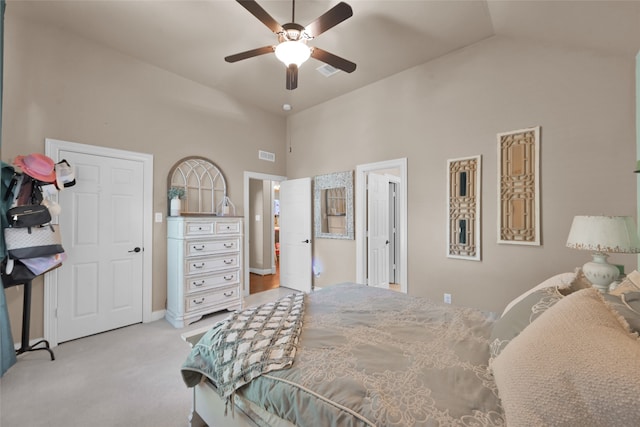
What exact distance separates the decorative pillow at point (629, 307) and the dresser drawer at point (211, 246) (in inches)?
138

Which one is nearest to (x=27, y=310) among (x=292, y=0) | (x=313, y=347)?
(x=313, y=347)

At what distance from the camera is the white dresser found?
3.27 metres

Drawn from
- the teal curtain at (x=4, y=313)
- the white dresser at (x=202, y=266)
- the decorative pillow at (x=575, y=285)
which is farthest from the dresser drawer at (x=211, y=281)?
the decorative pillow at (x=575, y=285)

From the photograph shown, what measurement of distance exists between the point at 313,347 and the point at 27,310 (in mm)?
2800

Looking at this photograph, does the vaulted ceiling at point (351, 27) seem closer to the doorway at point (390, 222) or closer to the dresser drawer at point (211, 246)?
the doorway at point (390, 222)

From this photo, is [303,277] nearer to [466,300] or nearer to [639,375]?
[466,300]

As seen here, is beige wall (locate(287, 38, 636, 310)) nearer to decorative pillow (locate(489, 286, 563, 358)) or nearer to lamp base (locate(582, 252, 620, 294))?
lamp base (locate(582, 252, 620, 294))

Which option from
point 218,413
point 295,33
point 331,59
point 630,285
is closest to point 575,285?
point 630,285

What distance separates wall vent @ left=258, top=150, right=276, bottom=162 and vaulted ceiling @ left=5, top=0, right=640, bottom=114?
1396 millimetres

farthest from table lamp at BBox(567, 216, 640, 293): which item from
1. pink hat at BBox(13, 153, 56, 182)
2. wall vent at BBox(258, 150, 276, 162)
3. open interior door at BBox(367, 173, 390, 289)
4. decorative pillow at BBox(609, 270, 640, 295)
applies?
pink hat at BBox(13, 153, 56, 182)

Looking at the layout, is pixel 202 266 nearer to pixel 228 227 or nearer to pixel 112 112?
pixel 228 227

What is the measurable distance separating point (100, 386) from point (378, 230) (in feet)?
12.0

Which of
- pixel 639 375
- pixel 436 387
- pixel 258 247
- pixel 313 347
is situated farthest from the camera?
pixel 258 247

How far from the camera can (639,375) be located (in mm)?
620
